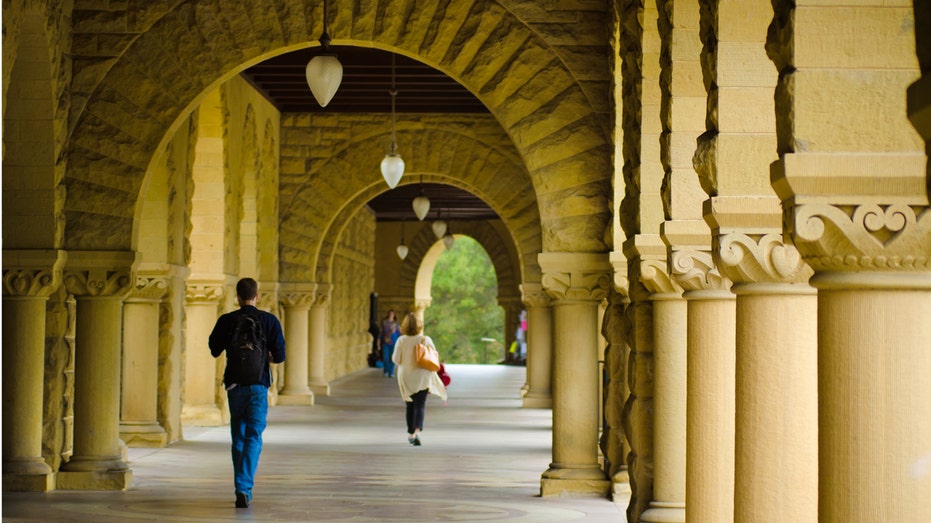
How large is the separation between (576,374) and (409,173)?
8.42 meters

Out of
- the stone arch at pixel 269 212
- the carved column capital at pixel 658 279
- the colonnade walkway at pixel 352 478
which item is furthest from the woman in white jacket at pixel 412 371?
the carved column capital at pixel 658 279

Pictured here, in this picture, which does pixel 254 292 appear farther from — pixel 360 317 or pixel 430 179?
pixel 360 317

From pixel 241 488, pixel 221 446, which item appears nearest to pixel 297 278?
pixel 221 446

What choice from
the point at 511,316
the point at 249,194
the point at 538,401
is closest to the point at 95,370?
the point at 249,194

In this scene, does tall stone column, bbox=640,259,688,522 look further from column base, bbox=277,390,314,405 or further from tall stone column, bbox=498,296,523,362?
tall stone column, bbox=498,296,523,362

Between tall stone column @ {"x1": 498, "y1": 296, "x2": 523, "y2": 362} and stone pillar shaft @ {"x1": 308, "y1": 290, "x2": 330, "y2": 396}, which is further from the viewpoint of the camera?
tall stone column @ {"x1": 498, "y1": 296, "x2": 523, "y2": 362}

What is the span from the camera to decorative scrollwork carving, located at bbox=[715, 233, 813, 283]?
4.00 meters

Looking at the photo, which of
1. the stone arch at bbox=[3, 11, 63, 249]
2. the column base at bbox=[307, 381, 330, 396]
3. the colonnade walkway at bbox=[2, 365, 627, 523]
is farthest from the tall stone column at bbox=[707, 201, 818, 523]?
the column base at bbox=[307, 381, 330, 396]

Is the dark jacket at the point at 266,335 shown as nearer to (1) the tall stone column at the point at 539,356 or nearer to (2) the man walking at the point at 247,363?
(2) the man walking at the point at 247,363

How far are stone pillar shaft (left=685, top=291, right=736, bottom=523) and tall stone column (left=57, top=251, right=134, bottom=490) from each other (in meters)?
4.71

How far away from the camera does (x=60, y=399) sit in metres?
8.73

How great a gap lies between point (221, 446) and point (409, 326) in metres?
2.16

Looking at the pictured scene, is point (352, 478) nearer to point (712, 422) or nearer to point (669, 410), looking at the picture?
point (669, 410)

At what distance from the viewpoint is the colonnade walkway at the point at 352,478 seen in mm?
7469
